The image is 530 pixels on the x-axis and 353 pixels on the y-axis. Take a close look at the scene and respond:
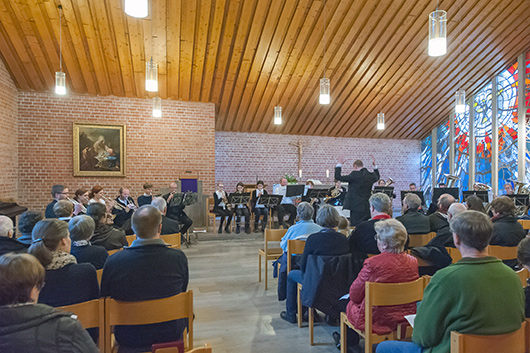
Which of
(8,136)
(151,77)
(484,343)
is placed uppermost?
(151,77)

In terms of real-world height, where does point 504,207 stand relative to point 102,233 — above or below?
above

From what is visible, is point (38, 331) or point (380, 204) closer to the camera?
point (38, 331)

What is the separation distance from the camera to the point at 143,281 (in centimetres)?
213

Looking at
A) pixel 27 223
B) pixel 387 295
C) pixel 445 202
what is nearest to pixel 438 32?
pixel 445 202

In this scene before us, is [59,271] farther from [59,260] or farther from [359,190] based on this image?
[359,190]

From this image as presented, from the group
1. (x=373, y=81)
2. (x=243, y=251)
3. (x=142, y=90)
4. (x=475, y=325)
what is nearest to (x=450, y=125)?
(x=373, y=81)

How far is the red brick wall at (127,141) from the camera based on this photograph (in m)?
8.80

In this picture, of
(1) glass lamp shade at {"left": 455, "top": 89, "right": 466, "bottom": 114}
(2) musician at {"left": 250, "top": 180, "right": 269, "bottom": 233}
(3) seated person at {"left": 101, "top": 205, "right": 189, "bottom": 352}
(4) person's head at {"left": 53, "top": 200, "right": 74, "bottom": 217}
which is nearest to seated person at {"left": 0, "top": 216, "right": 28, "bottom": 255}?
(4) person's head at {"left": 53, "top": 200, "right": 74, "bottom": 217}

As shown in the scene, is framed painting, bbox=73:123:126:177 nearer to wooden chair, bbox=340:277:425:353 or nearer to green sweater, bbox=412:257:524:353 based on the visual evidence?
wooden chair, bbox=340:277:425:353

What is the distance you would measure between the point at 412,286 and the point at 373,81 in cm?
859

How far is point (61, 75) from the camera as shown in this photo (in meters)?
6.08

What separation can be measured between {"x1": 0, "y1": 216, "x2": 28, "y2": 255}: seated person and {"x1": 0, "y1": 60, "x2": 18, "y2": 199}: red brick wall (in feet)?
20.1

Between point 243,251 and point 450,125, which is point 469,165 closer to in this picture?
point 450,125

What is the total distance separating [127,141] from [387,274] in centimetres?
859
